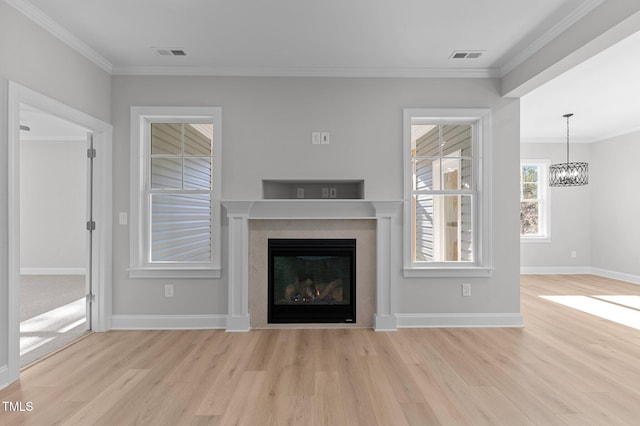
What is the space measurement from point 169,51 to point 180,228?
1750 millimetres

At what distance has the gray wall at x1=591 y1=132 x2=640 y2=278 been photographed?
6.22 m

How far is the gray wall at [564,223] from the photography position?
696 cm

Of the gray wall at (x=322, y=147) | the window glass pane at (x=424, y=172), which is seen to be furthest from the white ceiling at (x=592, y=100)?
the window glass pane at (x=424, y=172)

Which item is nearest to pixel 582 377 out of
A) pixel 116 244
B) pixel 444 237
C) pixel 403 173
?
pixel 444 237

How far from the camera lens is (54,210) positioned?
680 centimetres

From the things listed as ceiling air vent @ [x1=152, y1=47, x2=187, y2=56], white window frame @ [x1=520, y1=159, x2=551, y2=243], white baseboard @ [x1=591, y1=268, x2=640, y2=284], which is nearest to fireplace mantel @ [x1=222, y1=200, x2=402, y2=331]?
ceiling air vent @ [x1=152, y1=47, x2=187, y2=56]

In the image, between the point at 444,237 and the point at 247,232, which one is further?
the point at 444,237

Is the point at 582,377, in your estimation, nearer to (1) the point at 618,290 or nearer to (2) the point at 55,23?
(1) the point at 618,290

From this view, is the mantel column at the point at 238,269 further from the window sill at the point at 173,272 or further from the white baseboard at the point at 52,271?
the white baseboard at the point at 52,271

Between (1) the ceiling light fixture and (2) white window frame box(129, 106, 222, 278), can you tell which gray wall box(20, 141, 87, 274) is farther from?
(1) the ceiling light fixture

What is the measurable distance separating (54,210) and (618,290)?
994 centimetres

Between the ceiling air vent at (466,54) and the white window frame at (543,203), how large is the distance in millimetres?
4522

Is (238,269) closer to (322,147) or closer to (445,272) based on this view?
(322,147)

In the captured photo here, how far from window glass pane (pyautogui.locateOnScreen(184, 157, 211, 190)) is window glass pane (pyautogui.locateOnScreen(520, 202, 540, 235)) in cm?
621
